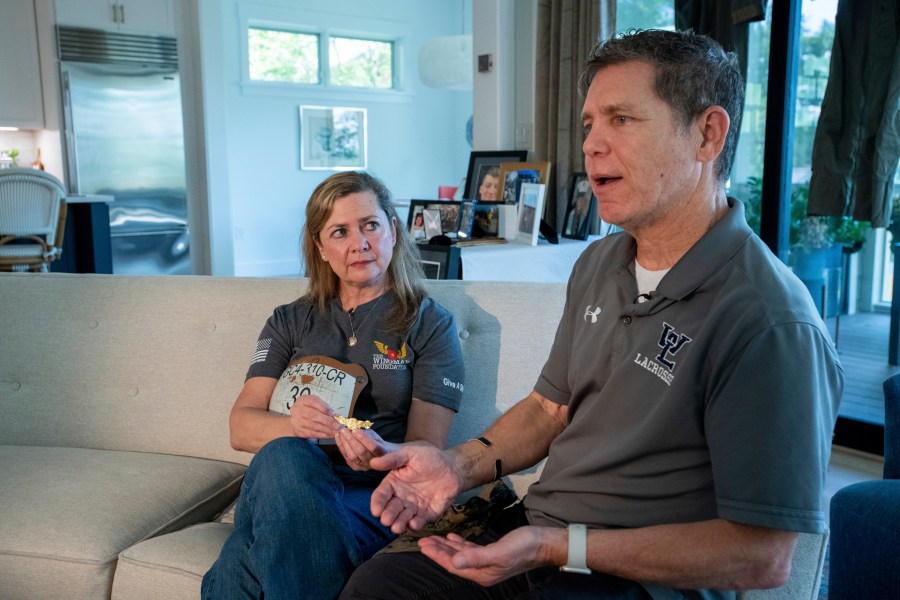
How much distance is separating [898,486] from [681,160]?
2.68 feet

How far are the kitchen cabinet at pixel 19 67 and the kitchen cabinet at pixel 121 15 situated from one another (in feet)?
1.03

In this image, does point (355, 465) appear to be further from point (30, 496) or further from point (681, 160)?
point (30, 496)

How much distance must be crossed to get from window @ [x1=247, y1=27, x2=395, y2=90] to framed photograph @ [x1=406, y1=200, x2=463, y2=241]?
4951mm

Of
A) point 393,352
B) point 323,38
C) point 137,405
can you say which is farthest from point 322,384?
point 323,38

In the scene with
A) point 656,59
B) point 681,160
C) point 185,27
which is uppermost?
point 185,27

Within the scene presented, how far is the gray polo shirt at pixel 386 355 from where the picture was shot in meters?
1.67

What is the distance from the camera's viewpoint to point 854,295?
3.50 metres

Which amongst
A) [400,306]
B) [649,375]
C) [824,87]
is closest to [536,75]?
[824,87]

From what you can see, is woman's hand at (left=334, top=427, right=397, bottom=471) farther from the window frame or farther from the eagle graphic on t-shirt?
the window frame

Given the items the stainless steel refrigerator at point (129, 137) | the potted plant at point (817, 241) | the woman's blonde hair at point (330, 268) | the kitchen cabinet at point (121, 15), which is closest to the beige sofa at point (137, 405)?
the woman's blonde hair at point (330, 268)

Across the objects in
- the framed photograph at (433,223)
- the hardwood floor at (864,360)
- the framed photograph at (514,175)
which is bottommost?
the hardwood floor at (864,360)

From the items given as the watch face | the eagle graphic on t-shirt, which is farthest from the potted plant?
the watch face

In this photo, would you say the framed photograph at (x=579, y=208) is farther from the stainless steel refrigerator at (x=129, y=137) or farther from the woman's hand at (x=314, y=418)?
the stainless steel refrigerator at (x=129, y=137)

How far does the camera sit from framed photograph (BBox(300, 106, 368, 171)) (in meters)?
8.26
